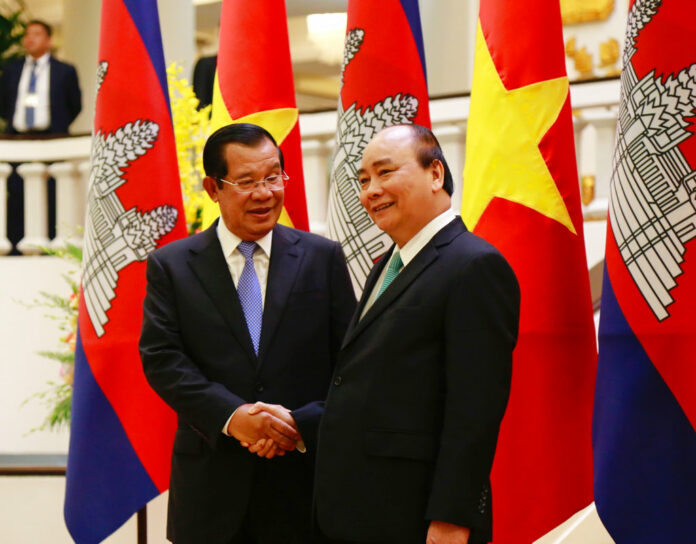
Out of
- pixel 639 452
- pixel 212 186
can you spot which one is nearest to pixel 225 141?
pixel 212 186

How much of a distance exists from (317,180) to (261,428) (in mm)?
3605

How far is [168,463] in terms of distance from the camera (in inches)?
133

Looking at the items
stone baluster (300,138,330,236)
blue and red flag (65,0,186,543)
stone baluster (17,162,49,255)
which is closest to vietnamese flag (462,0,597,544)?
blue and red flag (65,0,186,543)

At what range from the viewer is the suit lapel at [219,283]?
2.33 m

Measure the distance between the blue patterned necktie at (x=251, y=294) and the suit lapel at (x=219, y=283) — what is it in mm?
23

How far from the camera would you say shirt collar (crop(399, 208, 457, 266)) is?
6.74 feet

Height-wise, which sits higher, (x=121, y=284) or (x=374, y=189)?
(x=374, y=189)

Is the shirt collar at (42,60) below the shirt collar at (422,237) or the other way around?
the other way around

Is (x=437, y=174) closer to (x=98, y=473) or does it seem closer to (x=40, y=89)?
(x=98, y=473)

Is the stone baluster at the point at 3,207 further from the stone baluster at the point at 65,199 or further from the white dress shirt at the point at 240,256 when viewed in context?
the white dress shirt at the point at 240,256

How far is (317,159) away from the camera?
18.7 ft

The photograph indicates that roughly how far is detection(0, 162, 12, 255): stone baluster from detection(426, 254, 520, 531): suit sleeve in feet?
16.7

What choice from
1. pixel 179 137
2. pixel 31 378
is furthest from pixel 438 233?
pixel 31 378

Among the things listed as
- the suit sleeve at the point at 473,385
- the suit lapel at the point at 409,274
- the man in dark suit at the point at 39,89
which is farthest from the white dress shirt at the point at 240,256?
the man in dark suit at the point at 39,89
